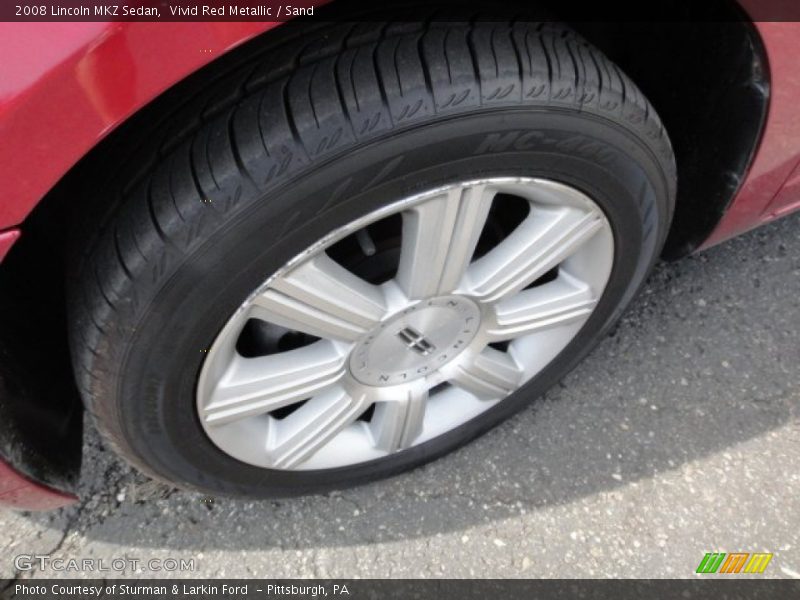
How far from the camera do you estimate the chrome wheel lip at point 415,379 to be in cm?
104

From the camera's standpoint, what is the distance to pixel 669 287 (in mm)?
1872

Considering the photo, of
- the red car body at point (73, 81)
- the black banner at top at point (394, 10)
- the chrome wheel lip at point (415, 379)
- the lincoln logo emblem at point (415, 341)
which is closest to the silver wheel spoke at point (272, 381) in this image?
the chrome wheel lip at point (415, 379)

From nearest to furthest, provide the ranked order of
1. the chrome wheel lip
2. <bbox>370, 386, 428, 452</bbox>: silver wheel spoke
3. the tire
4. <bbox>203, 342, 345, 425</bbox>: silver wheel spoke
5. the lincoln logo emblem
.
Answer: the tire
the chrome wheel lip
<bbox>203, 342, 345, 425</bbox>: silver wheel spoke
the lincoln logo emblem
<bbox>370, 386, 428, 452</bbox>: silver wheel spoke

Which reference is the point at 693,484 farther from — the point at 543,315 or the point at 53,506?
the point at 53,506

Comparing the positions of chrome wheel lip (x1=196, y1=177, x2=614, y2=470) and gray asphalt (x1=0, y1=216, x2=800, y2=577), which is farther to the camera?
gray asphalt (x1=0, y1=216, x2=800, y2=577)

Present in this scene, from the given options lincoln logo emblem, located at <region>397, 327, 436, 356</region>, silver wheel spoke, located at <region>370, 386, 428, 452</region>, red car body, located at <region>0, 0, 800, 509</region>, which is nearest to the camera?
red car body, located at <region>0, 0, 800, 509</region>

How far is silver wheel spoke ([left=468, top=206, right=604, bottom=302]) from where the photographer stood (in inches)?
47.1

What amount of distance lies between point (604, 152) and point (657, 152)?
0.47 feet

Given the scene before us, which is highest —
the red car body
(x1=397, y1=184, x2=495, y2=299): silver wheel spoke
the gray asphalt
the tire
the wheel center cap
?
the red car body

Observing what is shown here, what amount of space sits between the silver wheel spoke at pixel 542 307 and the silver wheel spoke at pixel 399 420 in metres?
0.20

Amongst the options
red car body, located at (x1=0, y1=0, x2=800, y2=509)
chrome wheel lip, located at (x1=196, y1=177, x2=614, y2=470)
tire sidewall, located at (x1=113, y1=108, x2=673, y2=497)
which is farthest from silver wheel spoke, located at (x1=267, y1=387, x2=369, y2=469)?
red car body, located at (x1=0, y1=0, x2=800, y2=509)

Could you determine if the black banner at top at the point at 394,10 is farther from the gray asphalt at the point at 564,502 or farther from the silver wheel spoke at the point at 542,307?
the gray asphalt at the point at 564,502

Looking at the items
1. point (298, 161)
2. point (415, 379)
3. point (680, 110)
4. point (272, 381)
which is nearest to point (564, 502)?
point (415, 379)
